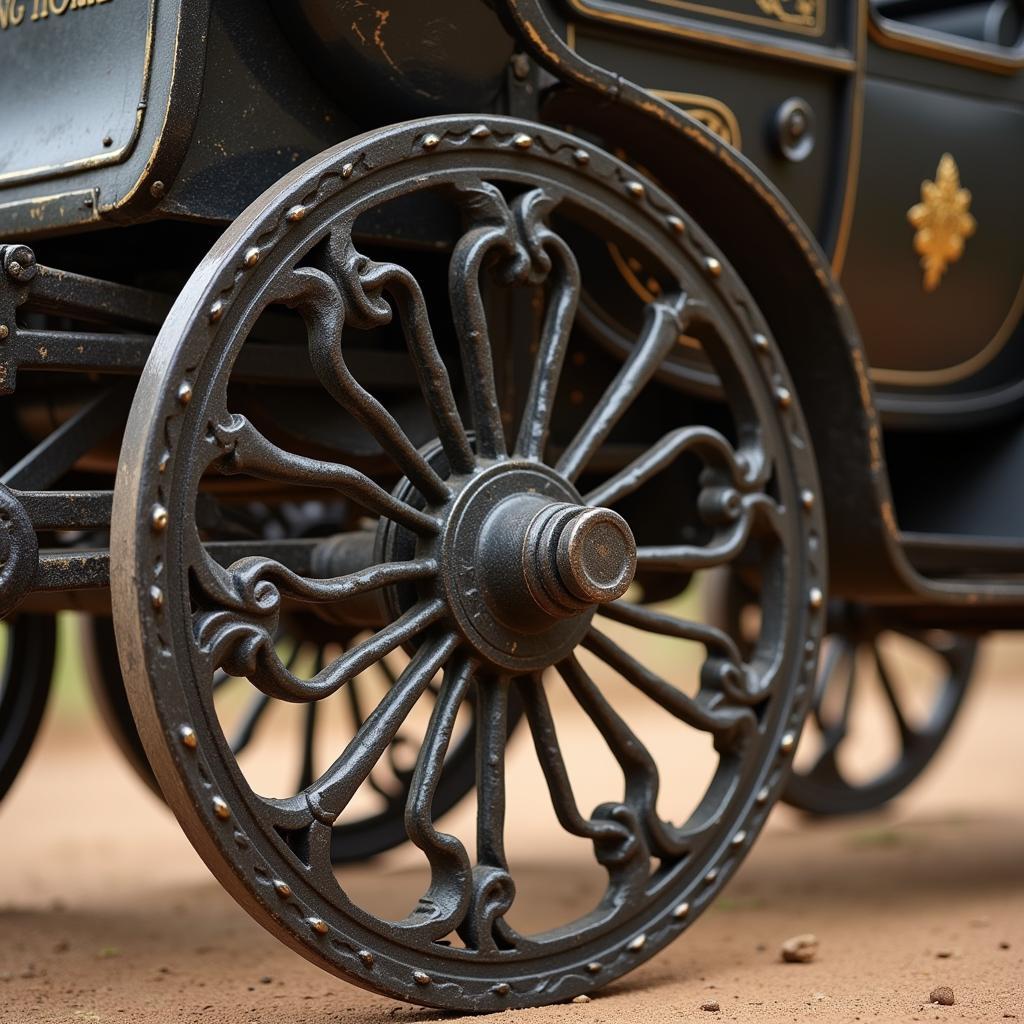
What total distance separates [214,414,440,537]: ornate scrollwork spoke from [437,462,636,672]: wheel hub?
0.06 meters

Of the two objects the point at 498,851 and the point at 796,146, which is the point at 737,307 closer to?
the point at 796,146

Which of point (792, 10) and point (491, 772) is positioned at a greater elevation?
point (792, 10)

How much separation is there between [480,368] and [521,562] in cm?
29

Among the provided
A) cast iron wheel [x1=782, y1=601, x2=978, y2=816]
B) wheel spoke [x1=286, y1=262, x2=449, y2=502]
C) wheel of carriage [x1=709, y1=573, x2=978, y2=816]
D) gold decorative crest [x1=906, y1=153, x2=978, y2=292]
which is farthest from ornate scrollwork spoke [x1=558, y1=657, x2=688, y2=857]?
cast iron wheel [x1=782, y1=601, x2=978, y2=816]

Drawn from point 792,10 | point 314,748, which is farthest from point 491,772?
point 314,748

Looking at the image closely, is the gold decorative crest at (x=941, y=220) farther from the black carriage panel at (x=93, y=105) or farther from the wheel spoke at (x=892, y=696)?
the wheel spoke at (x=892, y=696)

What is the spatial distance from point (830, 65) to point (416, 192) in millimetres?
930

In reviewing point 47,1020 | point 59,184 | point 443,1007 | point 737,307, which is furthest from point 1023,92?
point 47,1020

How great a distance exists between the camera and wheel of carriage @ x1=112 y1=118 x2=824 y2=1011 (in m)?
2.07

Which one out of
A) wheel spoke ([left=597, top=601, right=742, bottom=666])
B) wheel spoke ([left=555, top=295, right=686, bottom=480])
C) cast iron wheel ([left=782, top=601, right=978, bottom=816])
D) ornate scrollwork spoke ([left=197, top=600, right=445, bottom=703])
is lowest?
cast iron wheel ([left=782, top=601, right=978, bottom=816])

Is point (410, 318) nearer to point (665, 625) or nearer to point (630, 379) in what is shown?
point (630, 379)

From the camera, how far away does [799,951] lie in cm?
273

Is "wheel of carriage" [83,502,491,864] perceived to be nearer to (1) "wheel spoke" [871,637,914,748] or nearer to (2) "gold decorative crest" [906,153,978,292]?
(2) "gold decorative crest" [906,153,978,292]

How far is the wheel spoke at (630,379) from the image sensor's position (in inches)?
98.8
